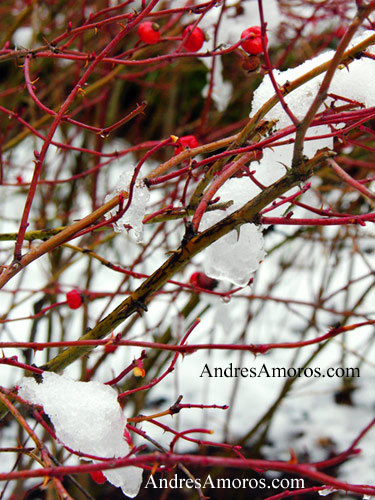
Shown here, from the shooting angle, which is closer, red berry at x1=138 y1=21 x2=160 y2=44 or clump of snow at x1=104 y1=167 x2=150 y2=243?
clump of snow at x1=104 y1=167 x2=150 y2=243

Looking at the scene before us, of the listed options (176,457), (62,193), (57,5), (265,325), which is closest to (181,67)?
(57,5)

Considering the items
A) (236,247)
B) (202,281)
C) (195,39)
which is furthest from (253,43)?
(202,281)

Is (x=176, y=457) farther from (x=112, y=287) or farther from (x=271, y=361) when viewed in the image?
(x=112, y=287)

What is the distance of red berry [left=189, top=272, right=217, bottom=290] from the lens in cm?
169

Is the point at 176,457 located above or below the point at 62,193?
below

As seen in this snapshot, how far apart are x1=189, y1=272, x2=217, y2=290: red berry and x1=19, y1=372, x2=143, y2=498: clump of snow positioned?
698mm

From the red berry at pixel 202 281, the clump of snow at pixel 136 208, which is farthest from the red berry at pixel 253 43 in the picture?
the red berry at pixel 202 281

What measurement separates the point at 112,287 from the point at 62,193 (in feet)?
3.20

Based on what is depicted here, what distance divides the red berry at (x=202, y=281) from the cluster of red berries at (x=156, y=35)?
0.71 m

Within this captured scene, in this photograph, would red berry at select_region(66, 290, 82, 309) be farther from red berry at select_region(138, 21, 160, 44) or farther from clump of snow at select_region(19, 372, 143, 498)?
red berry at select_region(138, 21, 160, 44)

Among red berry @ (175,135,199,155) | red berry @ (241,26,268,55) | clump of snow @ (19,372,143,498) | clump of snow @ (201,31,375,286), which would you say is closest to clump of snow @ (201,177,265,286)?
clump of snow @ (201,31,375,286)

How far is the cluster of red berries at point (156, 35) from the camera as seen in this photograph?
1252 millimetres

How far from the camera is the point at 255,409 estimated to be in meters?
3.53

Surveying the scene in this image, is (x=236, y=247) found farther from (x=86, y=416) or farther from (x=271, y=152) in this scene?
(x=86, y=416)
